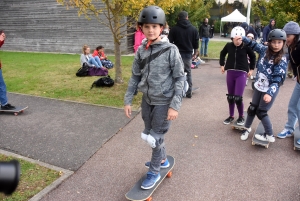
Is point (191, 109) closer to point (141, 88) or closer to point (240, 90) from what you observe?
point (240, 90)

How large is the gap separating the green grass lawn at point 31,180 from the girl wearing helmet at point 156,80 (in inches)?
51.7

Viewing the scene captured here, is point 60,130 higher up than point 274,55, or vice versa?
point 274,55

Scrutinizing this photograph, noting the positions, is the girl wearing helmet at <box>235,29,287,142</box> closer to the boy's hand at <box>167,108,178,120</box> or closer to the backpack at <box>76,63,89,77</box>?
the boy's hand at <box>167,108,178,120</box>

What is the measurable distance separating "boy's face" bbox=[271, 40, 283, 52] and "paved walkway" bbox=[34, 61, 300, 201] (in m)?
1.63

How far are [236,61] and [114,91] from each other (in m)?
3.84

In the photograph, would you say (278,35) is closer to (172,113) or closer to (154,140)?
(172,113)

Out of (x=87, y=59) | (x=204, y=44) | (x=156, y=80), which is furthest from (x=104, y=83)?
(x=204, y=44)

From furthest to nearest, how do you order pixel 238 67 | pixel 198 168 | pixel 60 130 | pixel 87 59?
pixel 87 59 → pixel 60 130 → pixel 238 67 → pixel 198 168

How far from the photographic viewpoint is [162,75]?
2949mm

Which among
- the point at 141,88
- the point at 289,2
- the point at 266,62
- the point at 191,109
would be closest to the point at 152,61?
Result: the point at 141,88

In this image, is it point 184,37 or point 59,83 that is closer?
point 184,37

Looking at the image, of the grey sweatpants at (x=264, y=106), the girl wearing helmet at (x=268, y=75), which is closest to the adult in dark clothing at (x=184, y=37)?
the girl wearing helmet at (x=268, y=75)

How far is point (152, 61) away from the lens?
2941 millimetres

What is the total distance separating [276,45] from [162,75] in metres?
2.11
